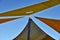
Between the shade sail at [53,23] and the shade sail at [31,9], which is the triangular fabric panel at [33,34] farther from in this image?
the shade sail at [31,9]

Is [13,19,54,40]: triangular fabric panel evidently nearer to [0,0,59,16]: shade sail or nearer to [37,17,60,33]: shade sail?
[37,17,60,33]: shade sail

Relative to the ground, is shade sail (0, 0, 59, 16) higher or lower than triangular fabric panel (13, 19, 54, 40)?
higher

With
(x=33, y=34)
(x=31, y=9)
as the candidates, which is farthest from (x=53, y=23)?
(x=31, y=9)

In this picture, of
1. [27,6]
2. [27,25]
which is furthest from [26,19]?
[27,6]

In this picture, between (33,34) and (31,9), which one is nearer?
(33,34)

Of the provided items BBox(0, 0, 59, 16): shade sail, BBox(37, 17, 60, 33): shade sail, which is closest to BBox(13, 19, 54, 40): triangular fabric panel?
BBox(37, 17, 60, 33): shade sail

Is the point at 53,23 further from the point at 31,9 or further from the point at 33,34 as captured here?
the point at 31,9

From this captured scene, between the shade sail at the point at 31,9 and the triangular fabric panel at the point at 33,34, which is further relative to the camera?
the shade sail at the point at 31,9

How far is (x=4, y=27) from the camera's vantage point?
100 centimetres

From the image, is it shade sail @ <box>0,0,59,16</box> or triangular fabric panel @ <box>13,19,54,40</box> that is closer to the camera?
triangular fabric panel @ <box>13,19,54,40</box>

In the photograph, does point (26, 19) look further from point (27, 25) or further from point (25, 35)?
point (25, 35)

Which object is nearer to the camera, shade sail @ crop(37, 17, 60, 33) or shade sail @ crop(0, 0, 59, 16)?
shade sail @ crop(37, 17, 60, 33)

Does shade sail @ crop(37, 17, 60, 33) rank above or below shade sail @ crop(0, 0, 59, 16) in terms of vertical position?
below

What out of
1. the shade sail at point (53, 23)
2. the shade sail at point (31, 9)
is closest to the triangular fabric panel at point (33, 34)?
the shade sail at point (53, 23)
